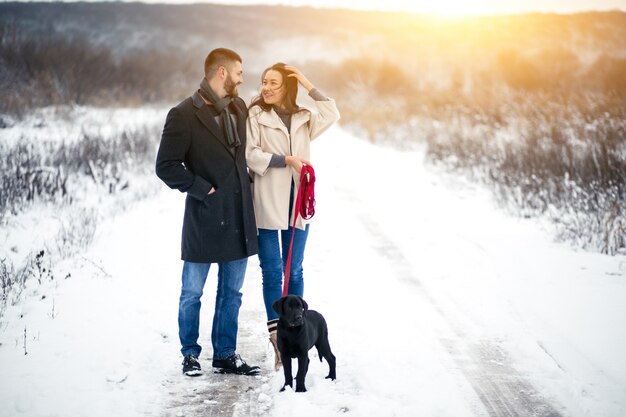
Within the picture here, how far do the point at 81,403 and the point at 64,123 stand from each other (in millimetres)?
17083

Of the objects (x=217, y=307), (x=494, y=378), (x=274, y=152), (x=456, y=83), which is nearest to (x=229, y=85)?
(x=274, y=152)

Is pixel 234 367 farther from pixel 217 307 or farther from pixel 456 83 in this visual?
pixel 456 83

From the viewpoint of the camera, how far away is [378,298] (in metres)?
4.92

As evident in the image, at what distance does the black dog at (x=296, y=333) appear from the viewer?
3107mm

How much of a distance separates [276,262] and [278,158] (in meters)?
0.76

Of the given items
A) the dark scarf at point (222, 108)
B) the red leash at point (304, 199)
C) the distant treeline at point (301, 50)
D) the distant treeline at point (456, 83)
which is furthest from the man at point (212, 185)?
the distant treeline at point (301, 50)

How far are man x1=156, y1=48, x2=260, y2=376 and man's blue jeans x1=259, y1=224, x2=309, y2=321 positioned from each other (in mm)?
153

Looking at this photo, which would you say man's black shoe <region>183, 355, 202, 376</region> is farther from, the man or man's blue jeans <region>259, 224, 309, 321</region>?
man's blue jeans <region>259, 224, 309, 321</region>

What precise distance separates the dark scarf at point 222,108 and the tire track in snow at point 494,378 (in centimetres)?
224

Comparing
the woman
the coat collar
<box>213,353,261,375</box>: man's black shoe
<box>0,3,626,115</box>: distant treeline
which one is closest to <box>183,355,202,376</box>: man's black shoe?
<box>213,353,261,375</box>: man's black shoe

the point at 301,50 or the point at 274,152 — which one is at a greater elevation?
the point at 301,50

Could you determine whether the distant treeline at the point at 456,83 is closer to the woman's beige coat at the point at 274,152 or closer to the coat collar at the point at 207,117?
the woman's beige coat at the point at 274,152

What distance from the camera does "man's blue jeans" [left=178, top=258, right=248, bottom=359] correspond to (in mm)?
3568

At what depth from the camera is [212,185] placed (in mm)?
3432
